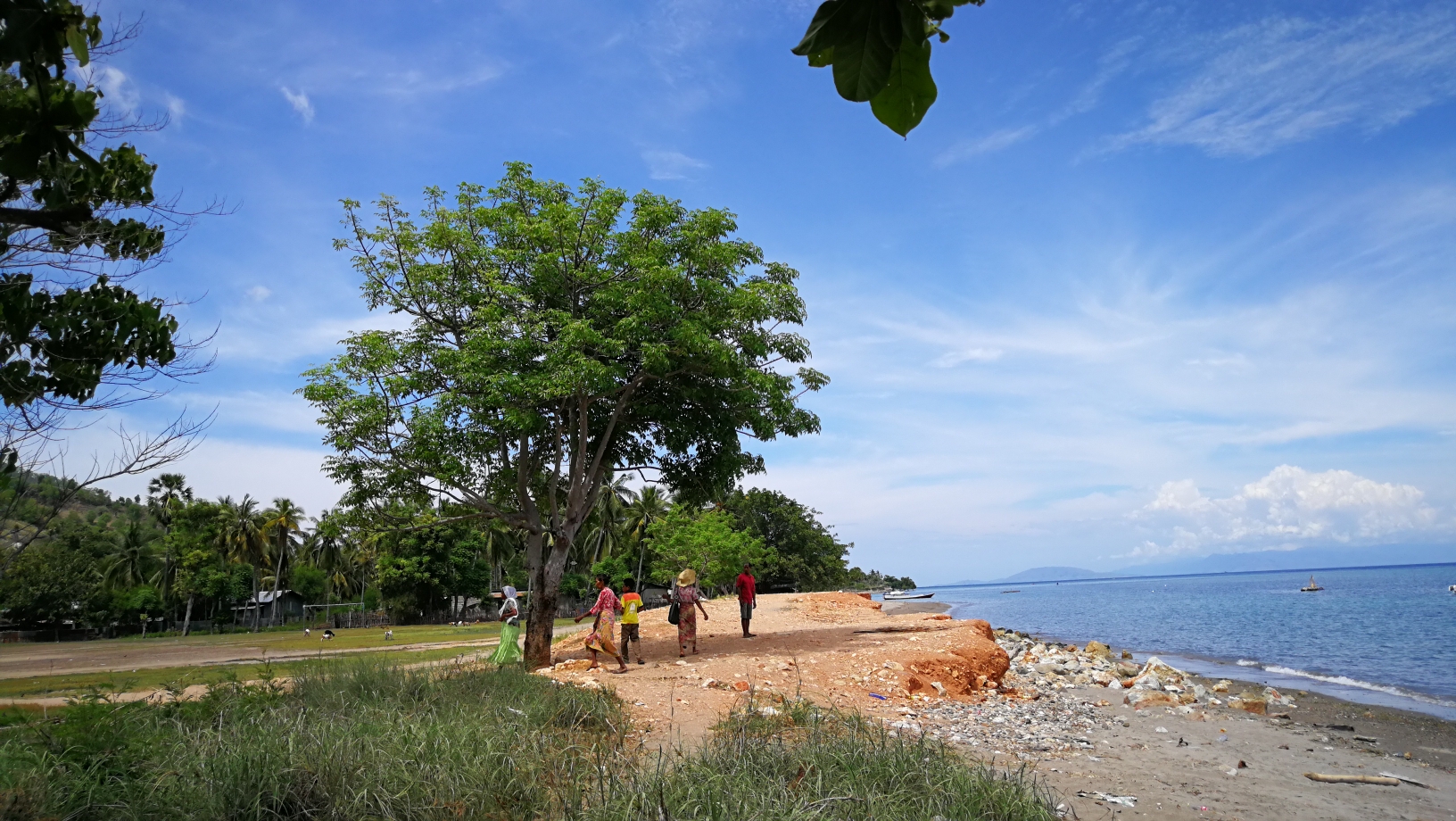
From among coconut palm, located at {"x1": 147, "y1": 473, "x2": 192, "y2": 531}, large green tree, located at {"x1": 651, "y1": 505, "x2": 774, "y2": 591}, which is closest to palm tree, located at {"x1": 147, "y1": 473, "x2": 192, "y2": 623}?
coconut palm, located at {"x1": 147, "y1": 473, "x2": 192, "y2": 531}

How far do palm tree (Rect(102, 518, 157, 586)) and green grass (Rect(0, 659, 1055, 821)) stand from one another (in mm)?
62380

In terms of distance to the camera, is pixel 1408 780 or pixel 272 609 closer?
pixel 1408 780

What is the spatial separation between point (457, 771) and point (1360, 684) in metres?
23.2

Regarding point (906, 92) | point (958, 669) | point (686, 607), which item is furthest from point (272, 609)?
point (906, 92)

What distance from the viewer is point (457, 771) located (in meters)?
5.58

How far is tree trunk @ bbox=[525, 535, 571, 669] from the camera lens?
13828 mm

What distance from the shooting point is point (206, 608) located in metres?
58.8

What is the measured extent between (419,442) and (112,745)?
742cm

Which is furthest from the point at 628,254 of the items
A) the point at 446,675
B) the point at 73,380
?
the point at 73,380

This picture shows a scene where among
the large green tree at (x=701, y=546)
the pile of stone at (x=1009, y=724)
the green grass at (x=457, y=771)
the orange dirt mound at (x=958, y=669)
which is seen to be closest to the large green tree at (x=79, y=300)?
the green grass at (x=457, y=771)

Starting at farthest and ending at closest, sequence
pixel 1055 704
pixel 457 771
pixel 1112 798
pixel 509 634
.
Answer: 1. pixel 1055 704
2. pixel 509 634
3. pixel 1112 798
4. pixel 457 771

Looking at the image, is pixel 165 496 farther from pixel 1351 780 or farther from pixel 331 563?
pixel 1351 780

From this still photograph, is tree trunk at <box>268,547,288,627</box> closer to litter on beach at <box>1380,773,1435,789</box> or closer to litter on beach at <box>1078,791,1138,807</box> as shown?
litter on beach at <box>1078,791,1138,807</box>

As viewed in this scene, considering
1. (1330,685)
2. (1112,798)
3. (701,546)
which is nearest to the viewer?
(1112,798)
